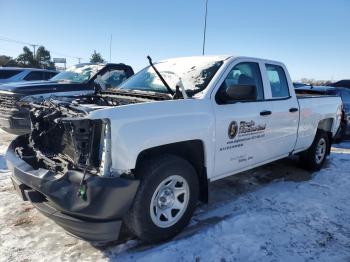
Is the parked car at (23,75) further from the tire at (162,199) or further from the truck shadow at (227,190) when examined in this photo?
the tire at (162,199)

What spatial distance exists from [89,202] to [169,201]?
931 mm

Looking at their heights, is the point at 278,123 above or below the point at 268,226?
above

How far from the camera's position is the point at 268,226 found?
3.99m

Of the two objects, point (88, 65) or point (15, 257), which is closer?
point (15, 257)

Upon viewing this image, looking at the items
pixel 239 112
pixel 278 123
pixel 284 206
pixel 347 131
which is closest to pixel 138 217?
pixel 239 112

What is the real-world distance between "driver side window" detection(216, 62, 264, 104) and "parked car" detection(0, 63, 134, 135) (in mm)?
2614

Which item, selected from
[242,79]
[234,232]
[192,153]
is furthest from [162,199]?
[242,79]

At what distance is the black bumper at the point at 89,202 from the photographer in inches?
112

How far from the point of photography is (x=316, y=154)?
6.59m

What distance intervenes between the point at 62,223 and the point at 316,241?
261cm

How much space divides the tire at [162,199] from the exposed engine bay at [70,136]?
1.56 ft

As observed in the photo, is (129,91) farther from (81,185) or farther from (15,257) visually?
(15,257)

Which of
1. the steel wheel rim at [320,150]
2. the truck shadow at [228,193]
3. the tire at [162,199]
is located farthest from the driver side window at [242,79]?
the steel wheel rim at [320,150]

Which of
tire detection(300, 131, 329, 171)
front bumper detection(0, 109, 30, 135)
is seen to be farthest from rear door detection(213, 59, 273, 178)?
front bumper detection(0, 109, 30, 135)
